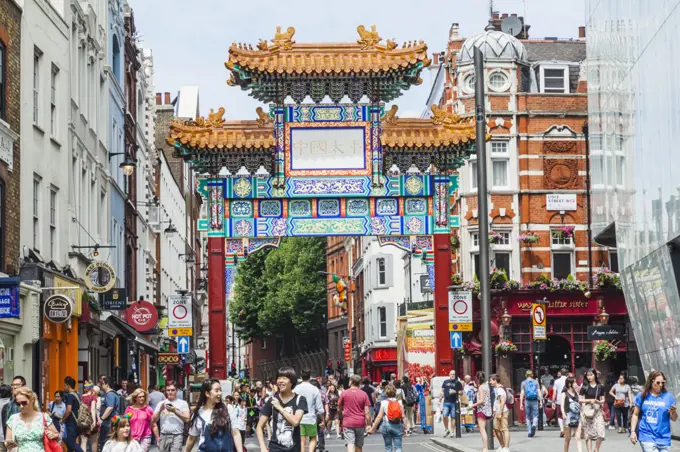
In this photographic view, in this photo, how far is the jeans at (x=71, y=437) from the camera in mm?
23656

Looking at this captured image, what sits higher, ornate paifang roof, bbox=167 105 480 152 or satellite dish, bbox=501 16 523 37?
satellite dish, bbox=501 16 523 37

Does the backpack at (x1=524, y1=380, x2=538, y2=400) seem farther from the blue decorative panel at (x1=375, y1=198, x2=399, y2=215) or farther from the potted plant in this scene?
the potted plant

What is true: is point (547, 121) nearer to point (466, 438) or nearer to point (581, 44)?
point (581, 44)

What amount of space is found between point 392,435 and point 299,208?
1274 cm

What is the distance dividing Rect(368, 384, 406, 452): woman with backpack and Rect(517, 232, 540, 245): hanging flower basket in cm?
3083

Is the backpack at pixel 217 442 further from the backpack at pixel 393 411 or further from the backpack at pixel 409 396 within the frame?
the backpack at pixel 409 396

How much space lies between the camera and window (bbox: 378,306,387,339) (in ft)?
252

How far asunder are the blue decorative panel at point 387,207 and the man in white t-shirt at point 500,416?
8.87m

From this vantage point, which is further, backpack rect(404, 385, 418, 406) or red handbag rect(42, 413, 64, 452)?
backpack rect(404, 385, 418, 406)

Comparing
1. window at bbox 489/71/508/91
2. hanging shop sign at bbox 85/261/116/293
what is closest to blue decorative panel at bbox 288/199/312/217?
hanging shop sign at bbox 85/261/116/293

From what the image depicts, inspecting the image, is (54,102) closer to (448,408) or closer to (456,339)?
(456,339)

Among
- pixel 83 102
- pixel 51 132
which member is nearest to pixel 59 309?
pixel 51 132

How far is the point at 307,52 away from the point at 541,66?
73.4 ft

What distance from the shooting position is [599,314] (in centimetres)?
Answer: 5478
